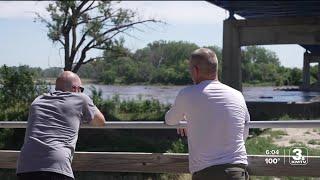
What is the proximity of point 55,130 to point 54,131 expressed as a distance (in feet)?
0.04

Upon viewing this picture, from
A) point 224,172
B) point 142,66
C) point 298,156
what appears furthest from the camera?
point 142,66

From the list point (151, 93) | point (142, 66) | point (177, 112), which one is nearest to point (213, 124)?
point (177, 112)

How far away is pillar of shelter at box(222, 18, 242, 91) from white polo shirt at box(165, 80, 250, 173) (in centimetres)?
3042

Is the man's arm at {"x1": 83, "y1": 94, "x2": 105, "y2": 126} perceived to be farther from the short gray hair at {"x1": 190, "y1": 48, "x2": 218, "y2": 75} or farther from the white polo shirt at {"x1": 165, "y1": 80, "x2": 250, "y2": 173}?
the short gray hair at {"x1": 190, "y1": 48, "x2": 218, "y2": 75}

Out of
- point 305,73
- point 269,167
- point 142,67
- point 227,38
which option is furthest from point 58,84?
point 305,73

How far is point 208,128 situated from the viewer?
3914mm

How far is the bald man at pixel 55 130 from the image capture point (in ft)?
13.6

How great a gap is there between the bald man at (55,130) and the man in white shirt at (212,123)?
0.89m

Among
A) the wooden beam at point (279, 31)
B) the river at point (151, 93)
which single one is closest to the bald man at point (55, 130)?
A: the river at point (151, 93)

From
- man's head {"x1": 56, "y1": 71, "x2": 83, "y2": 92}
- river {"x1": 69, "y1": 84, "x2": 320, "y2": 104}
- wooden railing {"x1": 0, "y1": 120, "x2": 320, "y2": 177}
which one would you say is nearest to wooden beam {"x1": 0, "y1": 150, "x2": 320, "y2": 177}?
wooden railing {"x1": 0, "y1": 120, "x2": 320, "y2": 177}

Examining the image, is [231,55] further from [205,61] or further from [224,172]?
[224,172]

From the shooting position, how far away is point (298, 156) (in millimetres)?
4992

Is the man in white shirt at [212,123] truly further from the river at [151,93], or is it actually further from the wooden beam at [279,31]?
the wooden beam at [279,31]

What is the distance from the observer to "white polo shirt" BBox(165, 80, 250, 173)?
387cm
